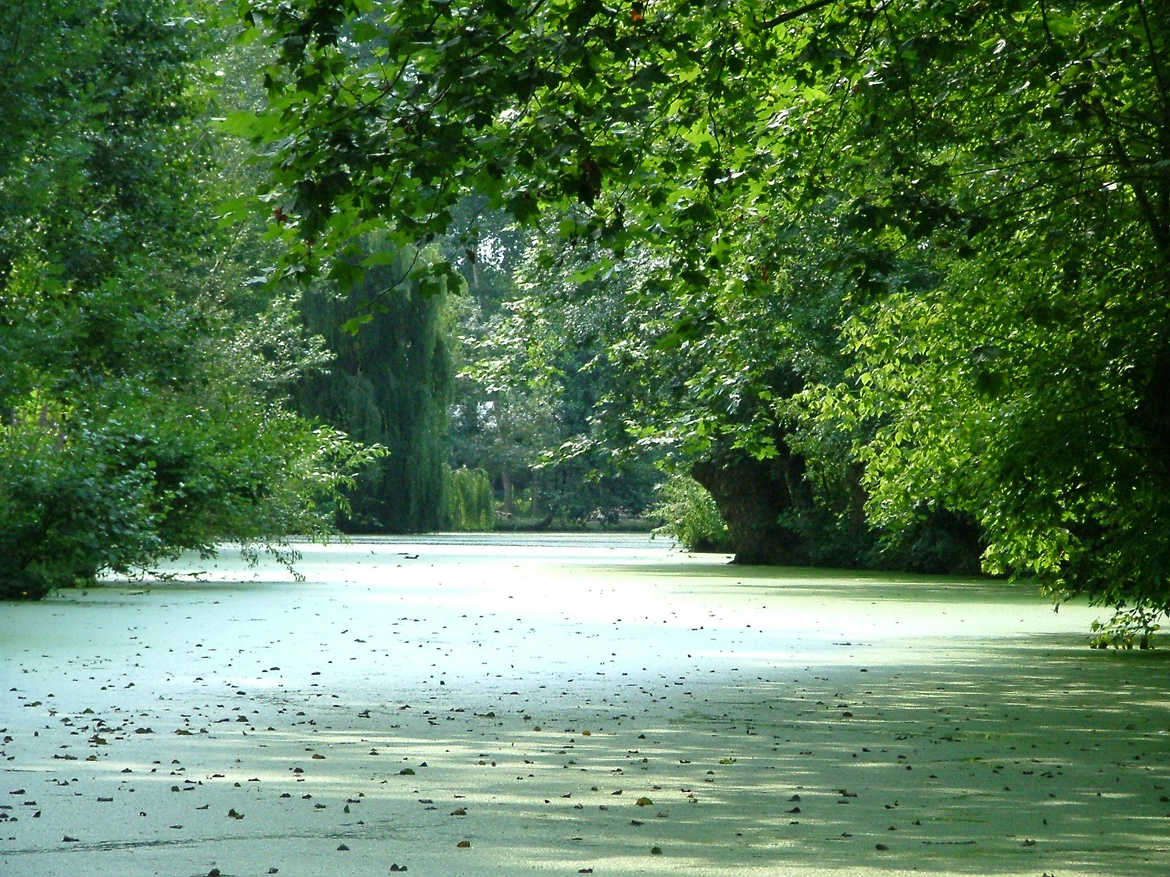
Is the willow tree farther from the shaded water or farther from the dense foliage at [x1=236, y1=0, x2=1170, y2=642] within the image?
the dense foliage at [x1=236, y1=0, x2=1170, y2=642]

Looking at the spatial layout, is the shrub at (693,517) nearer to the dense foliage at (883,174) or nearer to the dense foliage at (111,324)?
the dense foliage at (111,324)

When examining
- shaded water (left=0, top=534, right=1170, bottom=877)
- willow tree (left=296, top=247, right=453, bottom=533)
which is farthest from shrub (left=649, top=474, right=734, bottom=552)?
shaded water (left=0, top=534, right=1170, bottom=877)

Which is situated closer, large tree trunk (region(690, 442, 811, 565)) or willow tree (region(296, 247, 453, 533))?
large tree trunk (region(690, 442, 811, 565))

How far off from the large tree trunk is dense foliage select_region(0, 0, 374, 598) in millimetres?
5612

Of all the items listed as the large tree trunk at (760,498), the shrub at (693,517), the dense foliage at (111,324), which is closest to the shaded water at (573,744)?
the dense foliage at (111,324)

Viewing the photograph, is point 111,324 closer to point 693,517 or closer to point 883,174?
point 883,174

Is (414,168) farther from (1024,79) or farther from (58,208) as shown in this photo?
(58,208)

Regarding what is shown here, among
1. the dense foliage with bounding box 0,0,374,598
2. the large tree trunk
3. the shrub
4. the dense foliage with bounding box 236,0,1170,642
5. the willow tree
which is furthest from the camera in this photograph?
the willow tree

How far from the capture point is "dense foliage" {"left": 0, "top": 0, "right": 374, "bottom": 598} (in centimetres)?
1617

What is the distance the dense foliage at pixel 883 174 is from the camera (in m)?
6.67

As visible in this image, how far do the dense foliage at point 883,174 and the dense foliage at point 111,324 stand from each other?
660 centimetres

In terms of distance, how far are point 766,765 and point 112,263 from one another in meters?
16.6

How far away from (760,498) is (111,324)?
33.7ft

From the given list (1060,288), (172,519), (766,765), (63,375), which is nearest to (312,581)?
(172,519)
